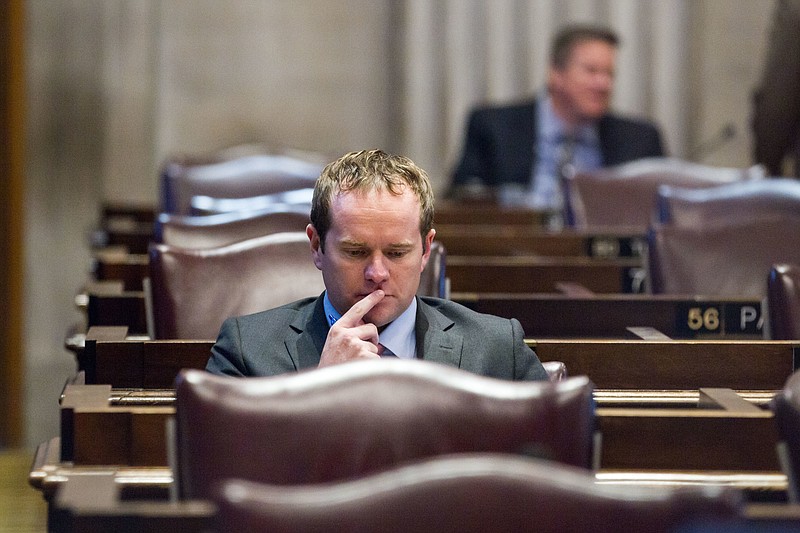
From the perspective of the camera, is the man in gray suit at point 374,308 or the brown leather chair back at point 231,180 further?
the brown leather chair back at point 231,180

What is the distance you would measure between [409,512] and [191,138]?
18.0 ft

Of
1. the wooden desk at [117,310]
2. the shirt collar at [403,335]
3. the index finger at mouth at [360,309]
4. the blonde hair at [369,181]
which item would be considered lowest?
the wooden desk at [117,310]

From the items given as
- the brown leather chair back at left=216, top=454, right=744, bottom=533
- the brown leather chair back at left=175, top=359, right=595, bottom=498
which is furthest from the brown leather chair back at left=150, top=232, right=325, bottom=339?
the brown leather chair back at left=216, top=454, right=744, bottom=533

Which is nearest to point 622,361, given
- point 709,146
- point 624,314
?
point 624,314

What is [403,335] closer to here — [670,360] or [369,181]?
[369,181]

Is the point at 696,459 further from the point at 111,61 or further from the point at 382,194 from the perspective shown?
the point at 111,61

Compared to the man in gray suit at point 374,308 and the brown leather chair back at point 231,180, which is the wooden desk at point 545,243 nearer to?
the brown leather chair back at point 231,180

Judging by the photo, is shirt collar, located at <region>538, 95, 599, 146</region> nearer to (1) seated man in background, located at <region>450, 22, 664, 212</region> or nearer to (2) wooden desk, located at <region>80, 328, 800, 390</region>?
(1) seated man in background, located at <region>450, 22, 664, 212</region>

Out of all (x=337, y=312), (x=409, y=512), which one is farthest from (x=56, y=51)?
(x=409, y=512)

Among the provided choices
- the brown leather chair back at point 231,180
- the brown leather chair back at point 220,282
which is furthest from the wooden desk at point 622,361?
the brown leather chair back at point 231,180

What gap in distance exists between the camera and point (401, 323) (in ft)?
7.29

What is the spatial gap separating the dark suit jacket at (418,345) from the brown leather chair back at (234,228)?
3.01 ft

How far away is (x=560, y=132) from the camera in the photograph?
578cm

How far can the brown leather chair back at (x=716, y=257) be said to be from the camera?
3.23 meters
